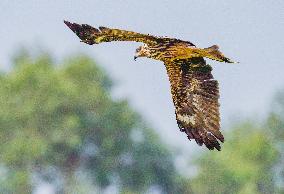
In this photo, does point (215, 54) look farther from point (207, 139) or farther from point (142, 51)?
point (207, 139)

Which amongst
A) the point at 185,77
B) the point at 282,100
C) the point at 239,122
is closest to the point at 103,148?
the point at 239,122

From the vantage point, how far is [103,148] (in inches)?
2159

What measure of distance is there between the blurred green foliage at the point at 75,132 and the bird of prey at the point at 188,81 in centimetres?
3965

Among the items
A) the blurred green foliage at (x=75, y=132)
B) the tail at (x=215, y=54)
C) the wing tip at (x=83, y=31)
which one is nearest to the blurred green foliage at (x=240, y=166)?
the blurred green foliage at (x=75, y=132)

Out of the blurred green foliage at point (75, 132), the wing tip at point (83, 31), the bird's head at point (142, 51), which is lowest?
the blurred green foliage at point (75, 132)

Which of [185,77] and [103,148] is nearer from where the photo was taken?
[185,77]

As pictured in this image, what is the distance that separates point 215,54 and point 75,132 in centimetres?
4400

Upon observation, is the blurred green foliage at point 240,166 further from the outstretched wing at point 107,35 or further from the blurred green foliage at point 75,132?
the outstretched wing at point 107,35

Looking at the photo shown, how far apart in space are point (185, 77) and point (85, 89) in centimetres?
4223

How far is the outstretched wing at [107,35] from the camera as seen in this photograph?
36.4 ft

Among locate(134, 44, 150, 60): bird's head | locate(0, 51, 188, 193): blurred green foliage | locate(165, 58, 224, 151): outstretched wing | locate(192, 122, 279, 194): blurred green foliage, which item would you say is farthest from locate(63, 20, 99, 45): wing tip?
locate(192, 122, 279, 194): blurred green foliage

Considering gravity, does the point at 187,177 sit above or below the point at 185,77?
below

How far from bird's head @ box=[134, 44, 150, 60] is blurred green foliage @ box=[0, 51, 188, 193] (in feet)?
131

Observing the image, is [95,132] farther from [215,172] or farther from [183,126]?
[183,126]
